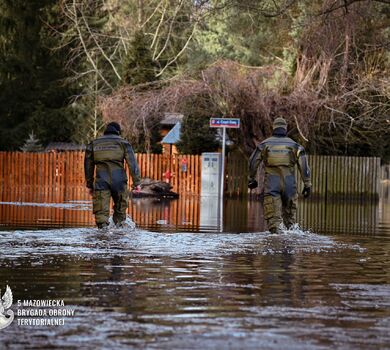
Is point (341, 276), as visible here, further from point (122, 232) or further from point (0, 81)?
point (0, 81)

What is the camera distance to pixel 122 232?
1630cm

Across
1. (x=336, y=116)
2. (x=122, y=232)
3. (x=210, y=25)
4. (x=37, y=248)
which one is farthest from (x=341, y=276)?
(x=210, y=25)

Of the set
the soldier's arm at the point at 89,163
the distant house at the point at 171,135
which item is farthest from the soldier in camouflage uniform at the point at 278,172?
the distant house at the point at 171,135

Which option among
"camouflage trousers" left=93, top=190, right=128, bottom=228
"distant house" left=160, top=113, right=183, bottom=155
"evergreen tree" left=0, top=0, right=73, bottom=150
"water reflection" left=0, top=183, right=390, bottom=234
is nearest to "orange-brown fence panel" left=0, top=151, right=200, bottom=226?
"water reflection" left=0, top=183, right=390, bottom=234

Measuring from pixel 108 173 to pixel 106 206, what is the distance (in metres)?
0.57

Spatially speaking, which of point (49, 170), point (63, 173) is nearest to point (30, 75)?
point (49, 170)

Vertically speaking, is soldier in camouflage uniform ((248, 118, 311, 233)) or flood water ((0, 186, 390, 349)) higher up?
soldier in camouflage uniform ((248, 118, 311, 233))

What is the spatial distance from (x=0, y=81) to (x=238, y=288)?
4880cm

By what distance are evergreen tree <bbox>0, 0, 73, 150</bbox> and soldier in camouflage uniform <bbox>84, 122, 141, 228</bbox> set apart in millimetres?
40308

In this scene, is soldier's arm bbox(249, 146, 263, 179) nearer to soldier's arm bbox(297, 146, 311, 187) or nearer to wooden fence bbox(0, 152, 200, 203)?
soldier's arm bbox(297, 146, 311, 187)

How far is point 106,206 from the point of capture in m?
16.8

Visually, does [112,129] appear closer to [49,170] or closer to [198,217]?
[198,217]

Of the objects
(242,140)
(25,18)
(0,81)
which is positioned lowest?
(242,140)

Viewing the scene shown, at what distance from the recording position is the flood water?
720 cm
